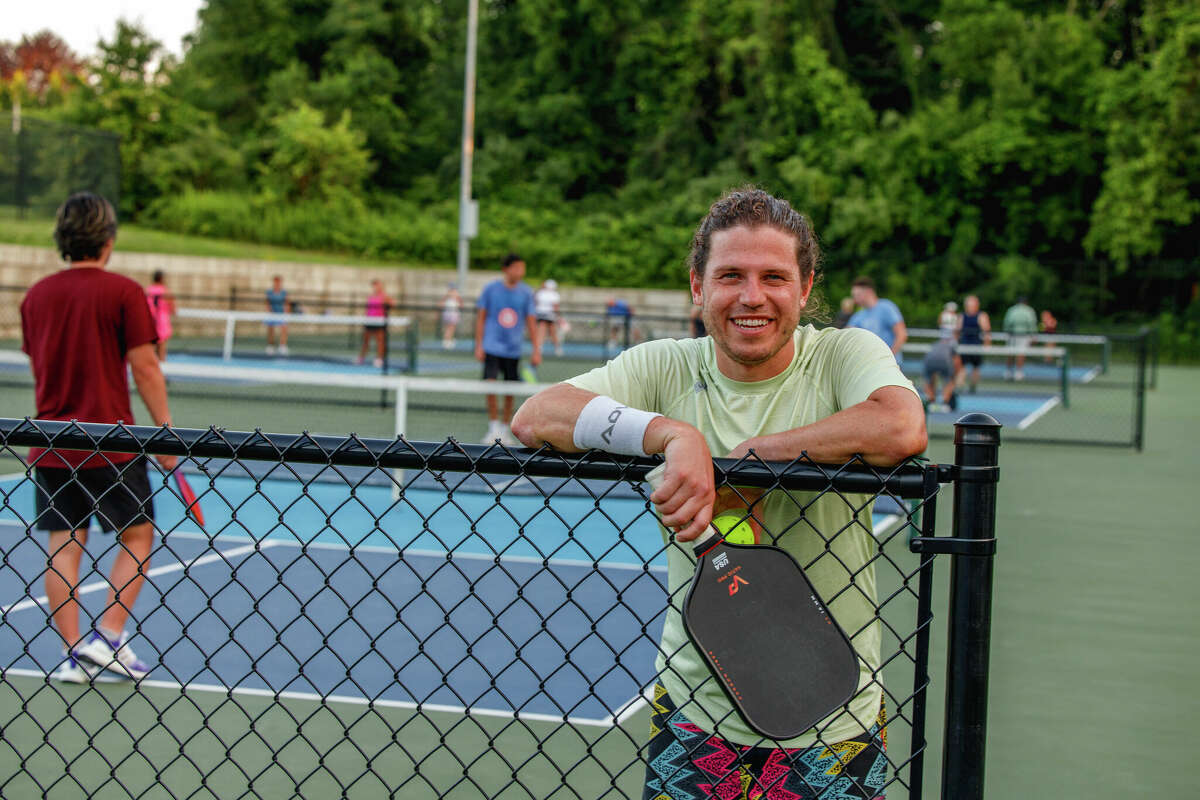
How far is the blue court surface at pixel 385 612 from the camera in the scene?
16.0 ft

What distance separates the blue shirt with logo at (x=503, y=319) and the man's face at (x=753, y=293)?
10.4 metres

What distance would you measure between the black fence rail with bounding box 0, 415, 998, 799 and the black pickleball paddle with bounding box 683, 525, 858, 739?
0.15 meters

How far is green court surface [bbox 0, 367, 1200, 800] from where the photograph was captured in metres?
4.14

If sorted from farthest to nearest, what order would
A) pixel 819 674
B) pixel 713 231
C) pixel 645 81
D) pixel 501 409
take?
pixel 645 81
pixel 501 409
pixel 713 231
pixel 819 674

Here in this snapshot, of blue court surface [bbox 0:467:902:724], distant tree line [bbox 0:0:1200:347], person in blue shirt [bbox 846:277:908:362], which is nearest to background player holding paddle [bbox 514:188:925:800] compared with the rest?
blue court surface [bbox 0:467:902:724]

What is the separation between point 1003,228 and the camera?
4044 cm

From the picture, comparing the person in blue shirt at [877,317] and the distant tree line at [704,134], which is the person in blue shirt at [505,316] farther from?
the distant tree line at [704,134]

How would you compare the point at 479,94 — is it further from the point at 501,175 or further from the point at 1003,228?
the point at 1003,228

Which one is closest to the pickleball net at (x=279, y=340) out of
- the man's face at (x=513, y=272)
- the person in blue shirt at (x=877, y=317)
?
the man's face at (x=513, y=272)

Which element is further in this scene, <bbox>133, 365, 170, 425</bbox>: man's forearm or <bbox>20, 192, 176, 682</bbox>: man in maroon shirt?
<bbox>133, 365, 170, 425</bbox>: man's forearm

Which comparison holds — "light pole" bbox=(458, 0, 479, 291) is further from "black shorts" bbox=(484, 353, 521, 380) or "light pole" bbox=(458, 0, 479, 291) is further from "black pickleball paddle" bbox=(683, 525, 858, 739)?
"black pickleball paddle" bbox=(683, 525, 858, 739)

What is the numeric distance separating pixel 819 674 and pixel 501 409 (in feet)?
33.1

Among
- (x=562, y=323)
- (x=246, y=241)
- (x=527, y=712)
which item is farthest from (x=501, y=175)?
(x=527, y=712)

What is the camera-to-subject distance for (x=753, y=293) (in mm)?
2396
